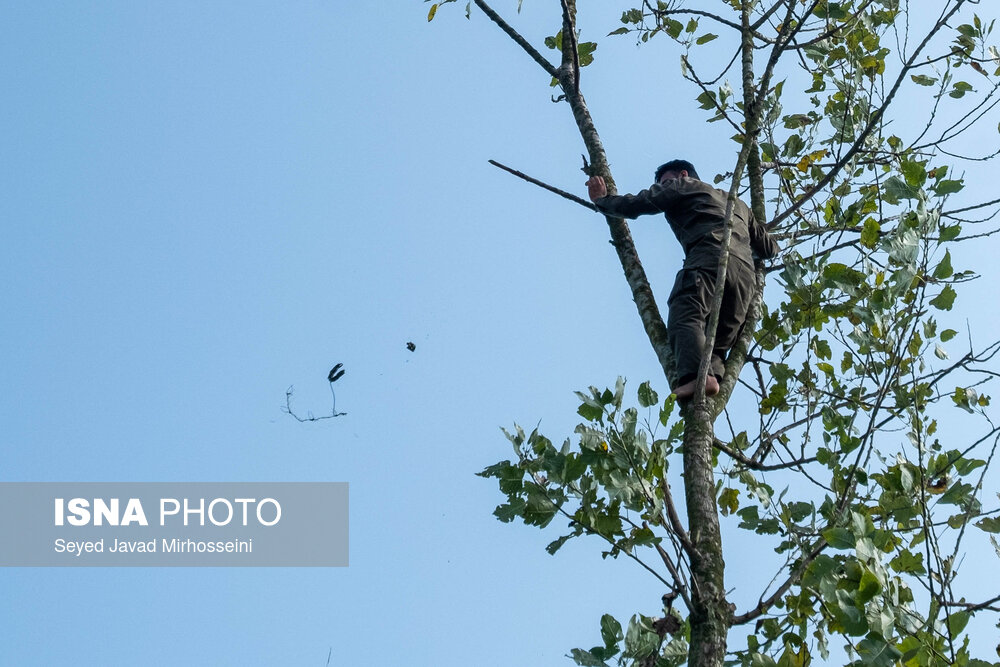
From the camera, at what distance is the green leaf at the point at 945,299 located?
369 centimetres

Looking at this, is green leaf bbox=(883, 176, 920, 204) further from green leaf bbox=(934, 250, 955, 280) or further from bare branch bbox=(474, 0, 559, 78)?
bare branch bbox=(474, 0, 559, 78)

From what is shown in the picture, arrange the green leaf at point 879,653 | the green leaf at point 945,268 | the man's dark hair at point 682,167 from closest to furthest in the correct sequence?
Answer: the green leaf at point 879,653 → the green leaf at point 945,268 → the man's dark hair at point 682,167

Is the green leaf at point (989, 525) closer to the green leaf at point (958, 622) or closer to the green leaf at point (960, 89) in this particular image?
the green leaf at point (958, 622)

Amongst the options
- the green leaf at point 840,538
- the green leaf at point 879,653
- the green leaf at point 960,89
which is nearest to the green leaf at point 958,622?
the green leaf at point 879,653

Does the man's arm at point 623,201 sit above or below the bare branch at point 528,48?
below

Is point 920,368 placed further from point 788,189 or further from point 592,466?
point 592,466

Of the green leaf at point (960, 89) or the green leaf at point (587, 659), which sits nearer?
the green leaf at point (587, 659)

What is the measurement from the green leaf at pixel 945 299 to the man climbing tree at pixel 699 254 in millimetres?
1042

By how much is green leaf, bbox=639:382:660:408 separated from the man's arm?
172 centimetres

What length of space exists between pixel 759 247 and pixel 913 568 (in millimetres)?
2269

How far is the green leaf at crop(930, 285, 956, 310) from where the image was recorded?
12.1 ft

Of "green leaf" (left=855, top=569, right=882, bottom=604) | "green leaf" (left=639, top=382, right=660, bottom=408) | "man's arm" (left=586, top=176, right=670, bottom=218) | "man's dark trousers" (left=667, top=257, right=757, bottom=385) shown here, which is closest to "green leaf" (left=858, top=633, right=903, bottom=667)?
"green leaf" (left=855, top=569, right=882, bottom=604)

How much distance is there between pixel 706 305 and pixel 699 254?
440mm

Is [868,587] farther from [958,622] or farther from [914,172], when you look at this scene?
[914,172]
